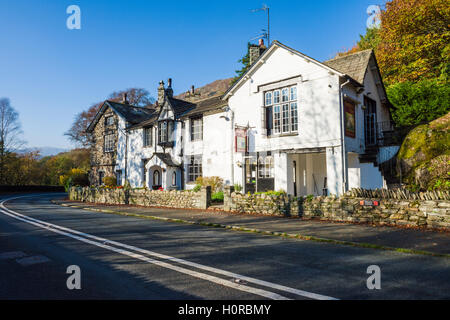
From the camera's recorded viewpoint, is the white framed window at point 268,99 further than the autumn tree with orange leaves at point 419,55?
No

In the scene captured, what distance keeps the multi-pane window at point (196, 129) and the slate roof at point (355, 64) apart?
400 inches

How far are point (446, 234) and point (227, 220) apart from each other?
24.2 ft

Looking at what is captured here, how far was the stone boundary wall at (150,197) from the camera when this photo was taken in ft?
55.0

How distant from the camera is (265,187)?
18391mm

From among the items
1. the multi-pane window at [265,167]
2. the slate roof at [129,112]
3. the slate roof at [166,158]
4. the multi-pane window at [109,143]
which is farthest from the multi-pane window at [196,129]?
the multi-pane window at [109,143]

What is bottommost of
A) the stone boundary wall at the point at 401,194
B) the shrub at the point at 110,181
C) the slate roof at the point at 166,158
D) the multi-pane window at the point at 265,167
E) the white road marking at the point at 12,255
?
the white road marking at the point at 12,255

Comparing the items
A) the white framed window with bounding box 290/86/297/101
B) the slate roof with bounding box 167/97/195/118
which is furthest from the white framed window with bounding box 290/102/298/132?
the slate roof with bounding box 167/97/195/118

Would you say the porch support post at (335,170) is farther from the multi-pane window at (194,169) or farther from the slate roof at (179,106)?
the slate roof at (179,106)

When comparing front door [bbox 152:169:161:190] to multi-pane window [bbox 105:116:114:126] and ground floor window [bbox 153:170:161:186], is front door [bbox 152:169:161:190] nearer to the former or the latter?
ground floor window [bbox 153:170:161:186]

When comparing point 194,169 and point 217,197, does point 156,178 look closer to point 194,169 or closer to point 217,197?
point 194,169

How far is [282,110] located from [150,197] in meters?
10.4

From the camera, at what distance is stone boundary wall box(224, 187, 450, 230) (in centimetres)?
928

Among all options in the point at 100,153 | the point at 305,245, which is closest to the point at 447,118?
the point at 305,245
